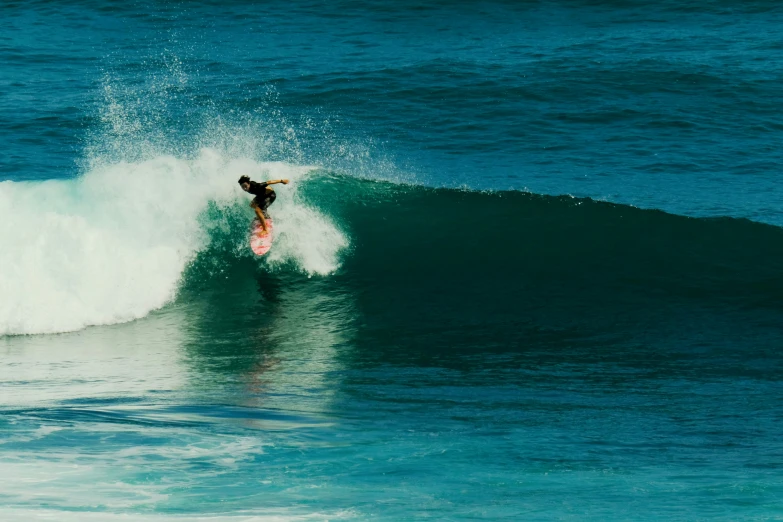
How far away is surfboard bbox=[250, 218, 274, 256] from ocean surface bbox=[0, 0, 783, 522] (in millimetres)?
275

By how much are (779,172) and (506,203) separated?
6.49 metres

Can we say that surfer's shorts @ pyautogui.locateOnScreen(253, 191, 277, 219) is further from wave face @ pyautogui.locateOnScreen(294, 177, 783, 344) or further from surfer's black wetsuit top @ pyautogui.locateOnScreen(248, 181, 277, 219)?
wave face @ pyautogui.locateOnScreen(294, 177, 783, 344)

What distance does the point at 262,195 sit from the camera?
1531cm

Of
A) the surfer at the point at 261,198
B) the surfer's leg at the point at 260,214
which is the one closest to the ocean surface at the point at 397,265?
the surfer's leg at the point at 260,214

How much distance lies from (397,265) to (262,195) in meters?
2.24

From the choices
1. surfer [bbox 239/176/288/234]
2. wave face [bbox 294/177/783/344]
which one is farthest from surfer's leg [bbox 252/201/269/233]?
wave face [bbox 294/177/783/344]

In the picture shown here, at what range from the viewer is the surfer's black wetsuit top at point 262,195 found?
1512cm

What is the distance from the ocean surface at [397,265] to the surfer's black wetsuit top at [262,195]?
0.91 m

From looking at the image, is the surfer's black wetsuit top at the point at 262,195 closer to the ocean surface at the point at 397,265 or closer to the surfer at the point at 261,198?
the surfer at the point at 261,198

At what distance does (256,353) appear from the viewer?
43.1 ft

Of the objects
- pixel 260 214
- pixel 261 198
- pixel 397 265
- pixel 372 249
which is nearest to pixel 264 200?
pixel 261 198

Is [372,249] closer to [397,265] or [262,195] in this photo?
[397,265]

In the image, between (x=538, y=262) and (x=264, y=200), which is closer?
(x=264, y=200)

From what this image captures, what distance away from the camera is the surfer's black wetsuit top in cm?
1512
